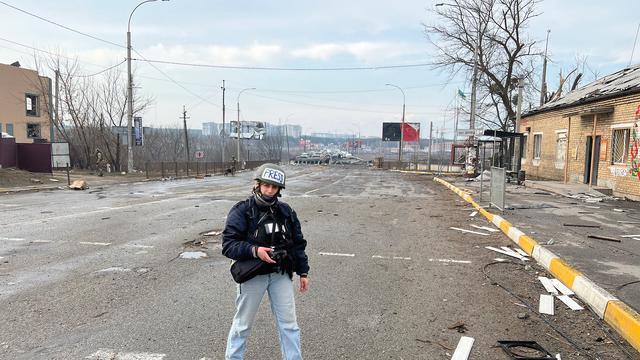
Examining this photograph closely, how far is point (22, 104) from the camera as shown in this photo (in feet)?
147

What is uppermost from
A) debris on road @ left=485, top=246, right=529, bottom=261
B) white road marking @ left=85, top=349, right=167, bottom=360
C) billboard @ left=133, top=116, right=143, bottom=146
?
billboard @ left=133, top=116, right=143, bottom=146

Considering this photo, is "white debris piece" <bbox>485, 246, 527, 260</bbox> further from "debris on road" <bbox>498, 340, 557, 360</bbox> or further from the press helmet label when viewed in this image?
the press helmet label

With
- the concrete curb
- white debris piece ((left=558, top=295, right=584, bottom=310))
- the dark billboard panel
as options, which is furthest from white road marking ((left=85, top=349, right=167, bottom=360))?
the dark billboard panel

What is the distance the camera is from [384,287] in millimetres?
5812

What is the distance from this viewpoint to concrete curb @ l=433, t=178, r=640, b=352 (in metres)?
4.41

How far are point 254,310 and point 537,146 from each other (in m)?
A: 26.9

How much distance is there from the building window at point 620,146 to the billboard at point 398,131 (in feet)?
230

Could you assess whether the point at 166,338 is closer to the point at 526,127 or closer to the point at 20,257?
the point at 20,257

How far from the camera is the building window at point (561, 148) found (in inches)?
857

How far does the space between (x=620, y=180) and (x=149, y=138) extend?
73351mm

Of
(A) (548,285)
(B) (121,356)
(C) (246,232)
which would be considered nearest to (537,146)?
(A) (548,285)

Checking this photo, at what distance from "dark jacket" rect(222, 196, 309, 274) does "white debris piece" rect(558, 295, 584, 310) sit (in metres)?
3.61

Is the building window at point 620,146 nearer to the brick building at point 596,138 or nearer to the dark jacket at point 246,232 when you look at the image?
the brick building at point 596,138

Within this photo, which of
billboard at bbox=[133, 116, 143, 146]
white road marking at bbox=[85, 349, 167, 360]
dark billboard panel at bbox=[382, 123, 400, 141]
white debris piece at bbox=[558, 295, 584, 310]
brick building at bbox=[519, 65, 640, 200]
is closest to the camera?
white road marking at bbox=[85, 349, 167, 360]
